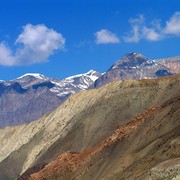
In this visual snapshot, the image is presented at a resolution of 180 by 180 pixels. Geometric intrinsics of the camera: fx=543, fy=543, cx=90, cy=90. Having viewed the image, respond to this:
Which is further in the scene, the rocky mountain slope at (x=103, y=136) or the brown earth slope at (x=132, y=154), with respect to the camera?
the rocky mountain slope at (x=103, y=136)

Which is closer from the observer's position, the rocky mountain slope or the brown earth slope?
the brown earth slope

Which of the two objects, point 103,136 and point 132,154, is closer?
point 132,154

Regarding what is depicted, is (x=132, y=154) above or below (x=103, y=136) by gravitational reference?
below

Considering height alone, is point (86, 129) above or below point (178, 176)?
above

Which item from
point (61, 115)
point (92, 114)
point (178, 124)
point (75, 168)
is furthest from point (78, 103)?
point (178, 124)

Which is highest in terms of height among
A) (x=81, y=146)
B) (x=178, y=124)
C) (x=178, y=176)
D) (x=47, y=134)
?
(x=47, y=134)

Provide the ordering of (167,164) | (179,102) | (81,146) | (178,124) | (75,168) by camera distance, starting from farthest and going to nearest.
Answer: (81,146) < (75,168) < (179,102) < (178,124) < (167,164)

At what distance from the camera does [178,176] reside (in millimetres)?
38000

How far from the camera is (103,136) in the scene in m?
106

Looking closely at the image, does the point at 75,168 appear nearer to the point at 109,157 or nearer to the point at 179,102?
the point at 109,157

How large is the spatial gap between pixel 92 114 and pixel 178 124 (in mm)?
60054

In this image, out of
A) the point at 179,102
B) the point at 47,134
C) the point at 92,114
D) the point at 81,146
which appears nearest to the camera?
the point at 179,102

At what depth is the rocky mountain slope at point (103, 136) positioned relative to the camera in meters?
62.4

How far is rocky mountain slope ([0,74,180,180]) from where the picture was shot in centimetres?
6236
